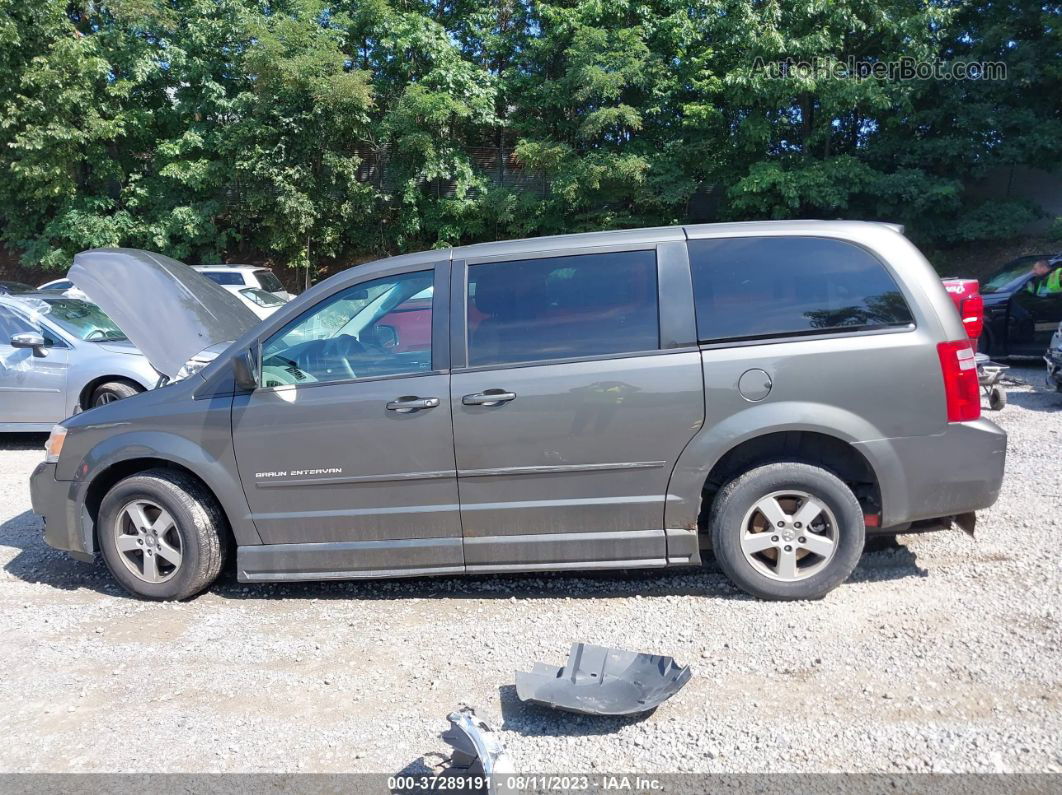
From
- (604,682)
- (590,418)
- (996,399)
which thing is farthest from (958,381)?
(996,399)

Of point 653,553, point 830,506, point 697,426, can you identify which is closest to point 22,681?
point 653,553

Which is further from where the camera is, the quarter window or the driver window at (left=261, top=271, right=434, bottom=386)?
the quarter window

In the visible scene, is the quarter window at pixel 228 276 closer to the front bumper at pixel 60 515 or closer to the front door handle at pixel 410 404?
the front bumper at pixel 60 515

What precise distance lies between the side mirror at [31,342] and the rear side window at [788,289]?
709 cm

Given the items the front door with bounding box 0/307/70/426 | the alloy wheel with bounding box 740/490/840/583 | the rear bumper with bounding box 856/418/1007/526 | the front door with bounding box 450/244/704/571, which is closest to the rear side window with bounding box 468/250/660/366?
the front door with bounding box 450/244/704/571

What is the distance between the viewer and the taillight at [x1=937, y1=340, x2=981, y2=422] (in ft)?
13.5

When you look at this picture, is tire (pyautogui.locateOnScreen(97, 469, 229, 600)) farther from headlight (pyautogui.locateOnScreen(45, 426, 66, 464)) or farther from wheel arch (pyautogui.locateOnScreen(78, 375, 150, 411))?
wheel arch (pyautogui.locateOnScreen(78, 375, 150, 411))

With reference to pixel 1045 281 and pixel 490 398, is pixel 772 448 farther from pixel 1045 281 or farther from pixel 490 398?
pixel 1045 281

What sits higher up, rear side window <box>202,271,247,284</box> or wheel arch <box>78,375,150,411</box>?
rear side window <box>202,271,247,284</box>

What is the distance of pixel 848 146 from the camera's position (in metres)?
20.3

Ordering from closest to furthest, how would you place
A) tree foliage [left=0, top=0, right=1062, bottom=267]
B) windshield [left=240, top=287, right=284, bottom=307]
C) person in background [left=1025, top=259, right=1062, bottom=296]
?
person in background [left=1025, top=259, right=1062, bottom=296] < windshield [left=240, top=287, right=284, bottom=307] < tree foliage [left=0, top=0, right=1062, bottom=267]

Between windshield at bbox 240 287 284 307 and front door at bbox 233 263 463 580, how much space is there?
989 cm

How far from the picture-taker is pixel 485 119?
2123 centimetres

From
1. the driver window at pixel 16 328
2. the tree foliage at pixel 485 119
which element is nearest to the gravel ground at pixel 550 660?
the driver window at pixel 16 328
